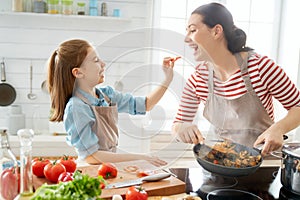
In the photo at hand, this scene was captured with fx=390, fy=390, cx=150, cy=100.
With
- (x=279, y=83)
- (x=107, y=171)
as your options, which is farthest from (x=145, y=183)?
(x=279, y=83)

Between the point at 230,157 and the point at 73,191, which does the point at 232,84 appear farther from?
the point at 73,191

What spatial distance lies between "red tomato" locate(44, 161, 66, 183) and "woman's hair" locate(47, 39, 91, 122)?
13.6 inches

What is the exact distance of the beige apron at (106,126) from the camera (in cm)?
133

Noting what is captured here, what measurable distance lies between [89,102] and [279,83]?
2.32 feet

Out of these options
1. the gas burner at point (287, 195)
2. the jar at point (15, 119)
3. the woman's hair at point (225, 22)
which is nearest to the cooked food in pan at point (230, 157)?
the gas burner at point (287, 195)

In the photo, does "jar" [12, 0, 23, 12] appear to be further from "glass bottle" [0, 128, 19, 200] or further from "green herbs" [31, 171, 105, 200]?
"green herbs" [31, 171, 105, 200]

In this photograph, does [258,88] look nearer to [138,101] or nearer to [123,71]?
[138,101]

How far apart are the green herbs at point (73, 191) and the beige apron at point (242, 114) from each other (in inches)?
32.5

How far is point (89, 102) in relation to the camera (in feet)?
4.52

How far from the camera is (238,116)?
1589 mm

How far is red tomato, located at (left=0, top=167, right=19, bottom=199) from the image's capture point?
3.33ft

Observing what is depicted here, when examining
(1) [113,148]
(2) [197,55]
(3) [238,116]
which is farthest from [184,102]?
(3) [238,116]

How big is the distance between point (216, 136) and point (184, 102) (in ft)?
0.68

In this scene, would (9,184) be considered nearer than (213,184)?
Yes
